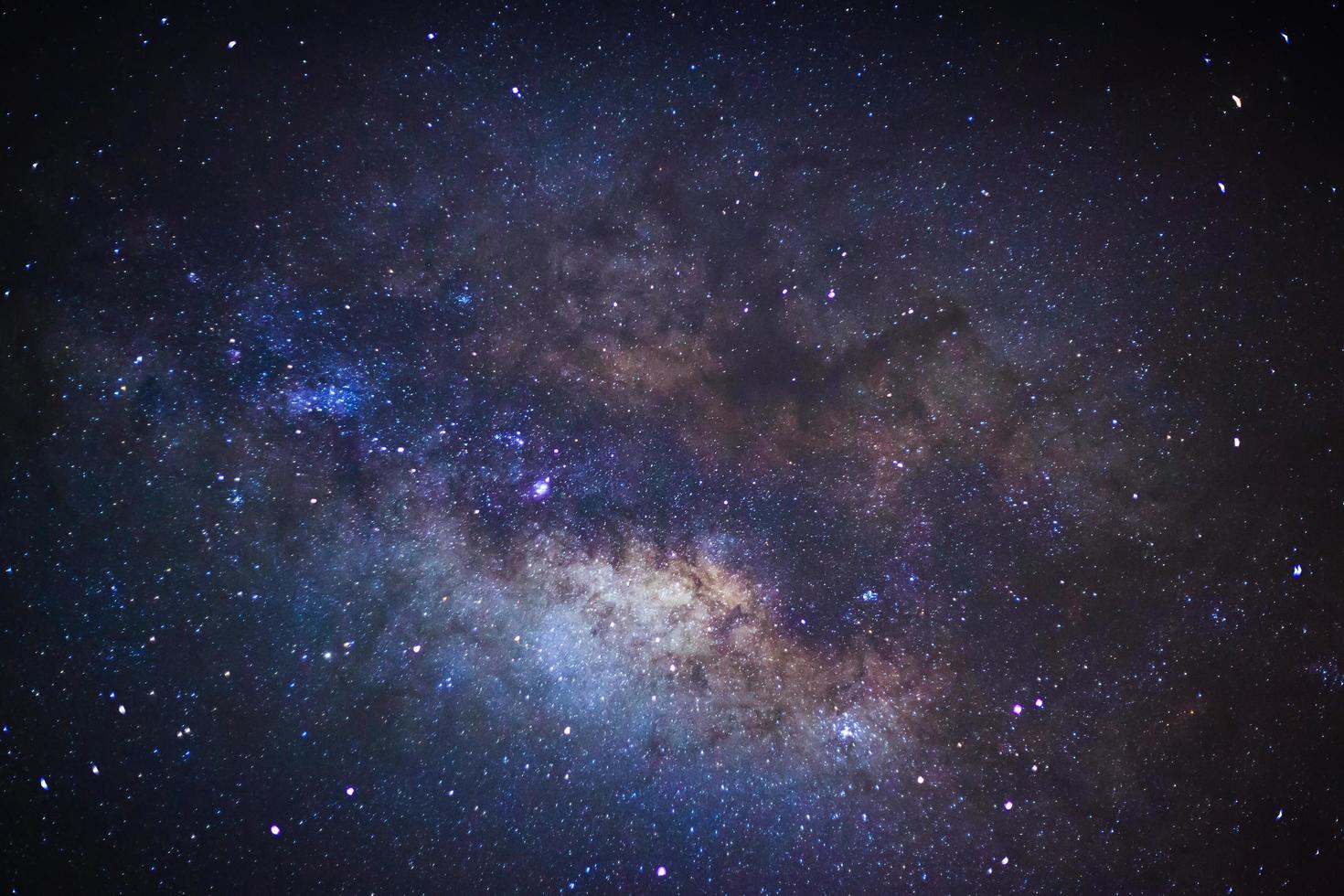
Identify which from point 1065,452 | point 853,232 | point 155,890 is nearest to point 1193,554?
point 1065,452

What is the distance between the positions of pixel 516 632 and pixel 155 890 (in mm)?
1971

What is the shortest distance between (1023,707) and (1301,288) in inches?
91.4

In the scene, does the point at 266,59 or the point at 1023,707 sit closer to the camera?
the point at 266,59

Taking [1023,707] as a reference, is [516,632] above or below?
above

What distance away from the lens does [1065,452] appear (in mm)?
2293

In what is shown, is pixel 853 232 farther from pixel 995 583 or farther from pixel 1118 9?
pixel 995 583

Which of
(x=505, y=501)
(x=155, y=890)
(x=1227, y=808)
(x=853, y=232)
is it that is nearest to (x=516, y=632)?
(x=505, y=501)

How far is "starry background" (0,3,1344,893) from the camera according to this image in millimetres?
2119

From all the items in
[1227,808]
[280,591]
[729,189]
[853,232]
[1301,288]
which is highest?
[729,189]

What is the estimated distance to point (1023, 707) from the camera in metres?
2.36

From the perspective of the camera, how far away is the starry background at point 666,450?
2.12 metres

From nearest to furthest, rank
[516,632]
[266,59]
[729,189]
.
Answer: [266,59] → [729,189] → [516,632]

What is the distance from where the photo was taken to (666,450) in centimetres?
239

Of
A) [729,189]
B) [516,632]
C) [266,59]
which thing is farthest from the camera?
[516,632]
